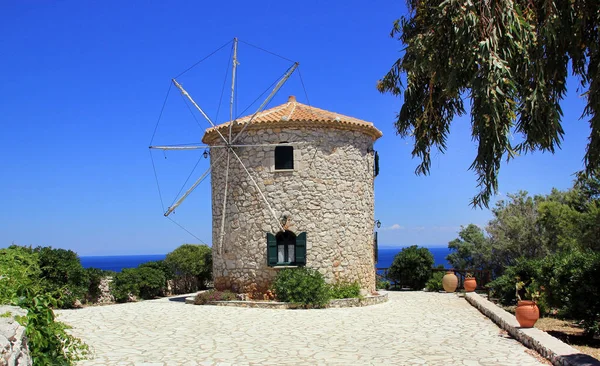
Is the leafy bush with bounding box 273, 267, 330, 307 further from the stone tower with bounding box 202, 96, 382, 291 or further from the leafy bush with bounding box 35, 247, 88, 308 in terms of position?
the leafy bush with bounding box 35, 247, 88, 308

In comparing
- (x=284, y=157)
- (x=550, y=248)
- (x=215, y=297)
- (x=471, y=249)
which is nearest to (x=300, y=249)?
(x=284, y=157)

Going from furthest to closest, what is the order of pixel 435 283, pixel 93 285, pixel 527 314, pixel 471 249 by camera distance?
pixel 471 249, pixel 435 283, pixel 93 285, pixel 527 314

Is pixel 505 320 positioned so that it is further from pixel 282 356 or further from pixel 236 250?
pixel 236 250

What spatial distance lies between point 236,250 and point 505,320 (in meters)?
8.34

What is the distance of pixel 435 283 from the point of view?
21078 mm

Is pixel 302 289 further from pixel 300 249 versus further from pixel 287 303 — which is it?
pixel 300 249

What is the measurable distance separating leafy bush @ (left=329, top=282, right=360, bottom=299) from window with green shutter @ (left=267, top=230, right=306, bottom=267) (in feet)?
3.96

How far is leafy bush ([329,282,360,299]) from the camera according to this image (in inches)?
628

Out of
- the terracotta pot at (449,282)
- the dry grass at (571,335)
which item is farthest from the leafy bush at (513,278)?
the terracotta pot at (449,282)

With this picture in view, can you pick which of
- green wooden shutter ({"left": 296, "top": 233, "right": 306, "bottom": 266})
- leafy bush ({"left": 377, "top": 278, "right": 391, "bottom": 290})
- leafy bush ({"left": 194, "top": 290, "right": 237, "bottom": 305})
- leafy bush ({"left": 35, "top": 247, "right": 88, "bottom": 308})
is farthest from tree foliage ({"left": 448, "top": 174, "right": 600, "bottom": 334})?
leafy bush ({"left": 35, "top": 247, "right": 88, "bottom": 308})

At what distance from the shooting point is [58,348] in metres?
6.91

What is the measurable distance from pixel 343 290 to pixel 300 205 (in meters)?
2.86

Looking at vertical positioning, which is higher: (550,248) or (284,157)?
(284,157)

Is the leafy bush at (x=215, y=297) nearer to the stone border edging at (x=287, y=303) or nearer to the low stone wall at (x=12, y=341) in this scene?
the stone border edging at (x=287, y=303)
